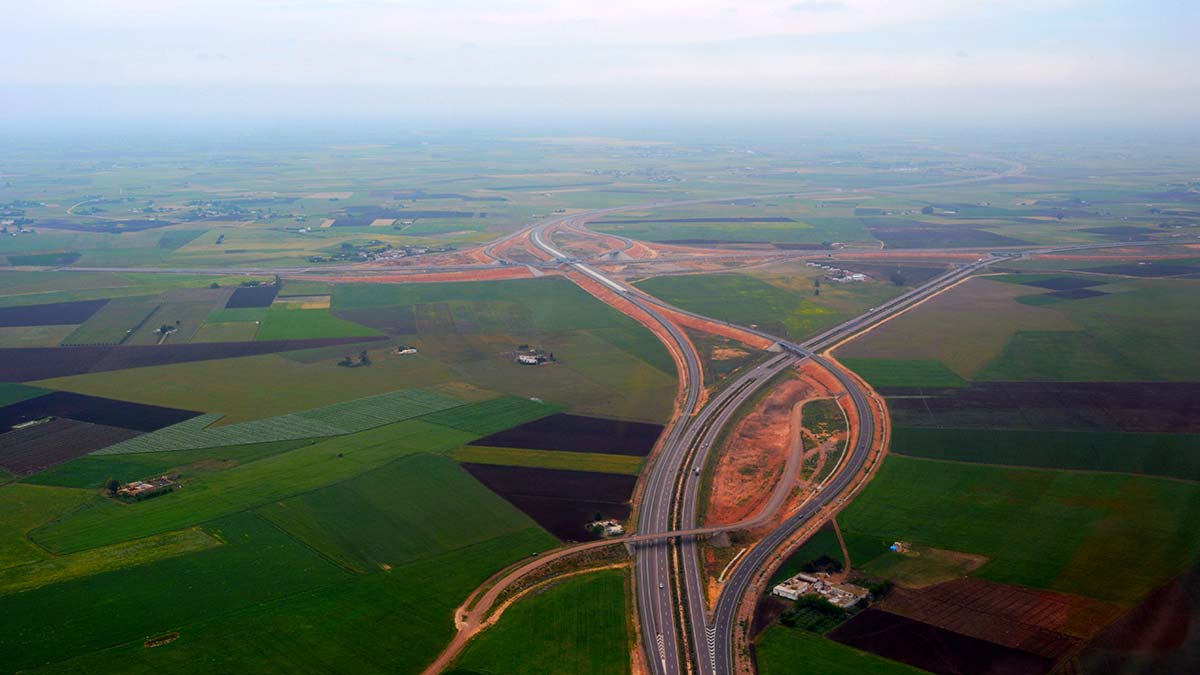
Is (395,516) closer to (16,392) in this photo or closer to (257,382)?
(257,382)

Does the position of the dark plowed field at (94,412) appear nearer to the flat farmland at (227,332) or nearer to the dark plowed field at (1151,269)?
the flat farmland at (227,332)

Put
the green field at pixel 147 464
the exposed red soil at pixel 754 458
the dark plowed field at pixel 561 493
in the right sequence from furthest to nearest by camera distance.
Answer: the green field at pixel 147 464
the exposed red soil at pixel 754 458
the dark plowed field at pixel 561 493

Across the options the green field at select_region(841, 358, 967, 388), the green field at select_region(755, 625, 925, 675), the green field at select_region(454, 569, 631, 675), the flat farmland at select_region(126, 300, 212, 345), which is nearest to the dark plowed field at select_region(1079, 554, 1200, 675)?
the green field at select_region(755, 625, 925, 675)

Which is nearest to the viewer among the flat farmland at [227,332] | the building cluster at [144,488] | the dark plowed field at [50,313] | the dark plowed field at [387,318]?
the building cluster at [144,488]

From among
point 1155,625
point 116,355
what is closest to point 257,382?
point 116,355

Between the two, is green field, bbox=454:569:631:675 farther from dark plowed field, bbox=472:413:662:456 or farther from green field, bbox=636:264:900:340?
green field, bbox=636:264:900:340

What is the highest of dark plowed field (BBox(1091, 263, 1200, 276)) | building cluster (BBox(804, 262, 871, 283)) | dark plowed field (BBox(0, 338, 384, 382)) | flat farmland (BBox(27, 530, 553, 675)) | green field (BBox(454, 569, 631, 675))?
dark plowed field (BBox(1091, 263, 1200, 276))

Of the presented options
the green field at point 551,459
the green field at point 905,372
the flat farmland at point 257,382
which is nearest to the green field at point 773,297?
the green field at point 905,372
